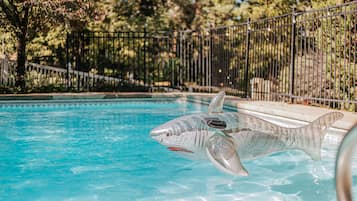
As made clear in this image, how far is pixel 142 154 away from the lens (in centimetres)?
619

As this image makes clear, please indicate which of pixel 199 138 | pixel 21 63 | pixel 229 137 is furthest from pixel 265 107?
pixel 21 63

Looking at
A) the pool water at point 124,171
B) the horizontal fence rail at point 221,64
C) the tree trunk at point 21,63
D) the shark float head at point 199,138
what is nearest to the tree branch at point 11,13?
the tree trunk at point 21,63

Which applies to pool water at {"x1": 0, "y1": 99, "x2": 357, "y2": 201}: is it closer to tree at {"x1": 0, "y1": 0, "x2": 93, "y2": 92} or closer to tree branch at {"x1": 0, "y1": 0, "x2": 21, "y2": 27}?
tree at {"x1": 0, "y1": 0, "x2": 93, "y2": 92}

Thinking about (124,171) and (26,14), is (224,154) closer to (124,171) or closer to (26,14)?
(124,171)

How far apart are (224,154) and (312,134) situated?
1359mm

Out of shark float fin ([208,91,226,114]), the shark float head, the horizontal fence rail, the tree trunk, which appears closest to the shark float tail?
shark float fin ([208,91,226,114])

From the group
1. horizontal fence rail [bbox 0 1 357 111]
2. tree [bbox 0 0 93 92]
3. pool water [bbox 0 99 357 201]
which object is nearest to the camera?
pool water [bbox 0 99 357 201]

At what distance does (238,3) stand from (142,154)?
15.5m

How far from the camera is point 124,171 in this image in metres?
5.17

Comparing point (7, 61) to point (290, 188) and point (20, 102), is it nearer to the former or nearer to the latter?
point (20, 102)

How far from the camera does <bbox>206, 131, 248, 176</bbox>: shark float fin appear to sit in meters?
3.04

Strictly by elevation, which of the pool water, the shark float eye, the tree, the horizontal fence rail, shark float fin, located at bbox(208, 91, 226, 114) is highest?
the tree

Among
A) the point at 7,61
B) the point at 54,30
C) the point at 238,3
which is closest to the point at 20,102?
the point at 7,61

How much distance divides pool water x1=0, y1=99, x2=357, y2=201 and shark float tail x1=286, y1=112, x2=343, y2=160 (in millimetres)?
444
